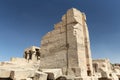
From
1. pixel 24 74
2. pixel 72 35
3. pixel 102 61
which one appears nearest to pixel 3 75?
pixel 24 74

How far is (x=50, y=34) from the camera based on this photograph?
995cm

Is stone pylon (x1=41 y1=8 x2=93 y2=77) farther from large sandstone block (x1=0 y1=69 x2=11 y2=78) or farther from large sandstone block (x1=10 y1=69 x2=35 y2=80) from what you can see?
large sandstone block (x1=0 y1=69 x2=11 y2=78)

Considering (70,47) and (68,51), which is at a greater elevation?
(70,47)

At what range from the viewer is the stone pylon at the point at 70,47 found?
26.0 ft

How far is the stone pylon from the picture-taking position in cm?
791

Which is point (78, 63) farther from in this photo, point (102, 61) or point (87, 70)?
point (102, 61)

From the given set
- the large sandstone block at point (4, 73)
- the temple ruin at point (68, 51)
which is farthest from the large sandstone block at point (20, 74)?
the temple ruin at point (68, 51)

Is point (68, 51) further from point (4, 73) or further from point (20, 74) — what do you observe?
point (4, 73)

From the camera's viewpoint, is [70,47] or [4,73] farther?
[70,47]

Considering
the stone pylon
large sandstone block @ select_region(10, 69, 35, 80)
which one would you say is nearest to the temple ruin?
the stone pylon

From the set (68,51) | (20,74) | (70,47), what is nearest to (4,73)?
(20,74)

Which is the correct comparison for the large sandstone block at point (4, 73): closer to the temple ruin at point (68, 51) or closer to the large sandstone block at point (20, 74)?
the large sandstone block at point (20, 74)

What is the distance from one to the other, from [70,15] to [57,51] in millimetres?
2415

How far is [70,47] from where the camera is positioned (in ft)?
27.1
